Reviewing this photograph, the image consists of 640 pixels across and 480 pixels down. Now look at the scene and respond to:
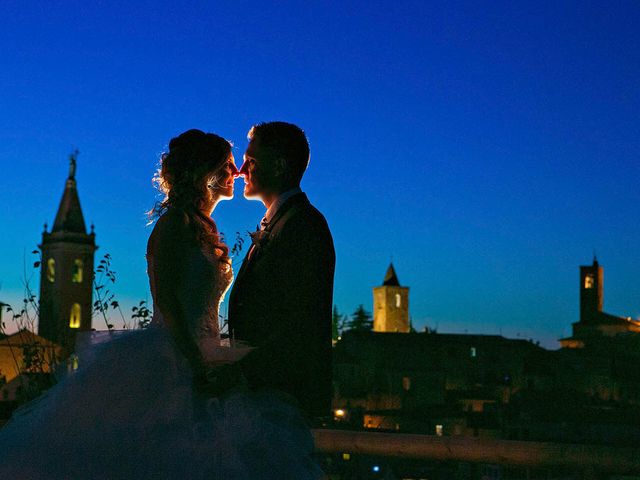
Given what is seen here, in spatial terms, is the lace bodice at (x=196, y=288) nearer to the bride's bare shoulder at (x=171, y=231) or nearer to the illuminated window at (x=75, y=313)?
the bride's bare shoulder at (x=171, y=231)

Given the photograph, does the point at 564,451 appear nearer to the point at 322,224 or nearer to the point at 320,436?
the point at 320,436

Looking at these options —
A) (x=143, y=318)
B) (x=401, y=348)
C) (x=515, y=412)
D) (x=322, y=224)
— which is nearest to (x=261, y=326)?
(x=322, y=224)

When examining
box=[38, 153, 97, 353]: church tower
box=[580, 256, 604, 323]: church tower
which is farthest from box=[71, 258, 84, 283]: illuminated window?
box=[580, 256, 604, 323]: church tower

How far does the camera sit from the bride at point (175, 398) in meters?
3.09

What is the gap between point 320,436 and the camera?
5.60 meters

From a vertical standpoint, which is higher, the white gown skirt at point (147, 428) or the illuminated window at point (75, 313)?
the illuminated window at point (75, 313)

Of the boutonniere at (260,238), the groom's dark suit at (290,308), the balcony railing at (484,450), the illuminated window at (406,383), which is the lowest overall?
the illuminated window at (406,383)

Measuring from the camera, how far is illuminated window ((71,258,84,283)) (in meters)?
67.4

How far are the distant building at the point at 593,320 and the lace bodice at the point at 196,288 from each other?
288ft

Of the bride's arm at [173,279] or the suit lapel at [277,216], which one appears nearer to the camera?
the bride's arm at [173,279]

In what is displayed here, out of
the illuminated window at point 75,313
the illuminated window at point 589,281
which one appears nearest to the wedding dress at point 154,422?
the illuminated window at point 75,313

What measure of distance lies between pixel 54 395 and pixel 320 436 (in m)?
2.52

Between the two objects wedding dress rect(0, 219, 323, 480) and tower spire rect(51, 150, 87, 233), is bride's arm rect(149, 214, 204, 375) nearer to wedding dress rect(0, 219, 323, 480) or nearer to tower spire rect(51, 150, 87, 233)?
wedding dress rect(0, 219, 323, 480)

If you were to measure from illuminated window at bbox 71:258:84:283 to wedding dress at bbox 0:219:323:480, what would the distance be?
216ft
